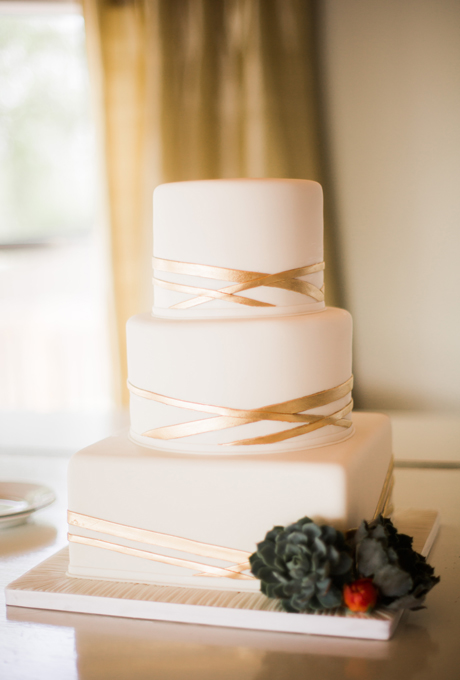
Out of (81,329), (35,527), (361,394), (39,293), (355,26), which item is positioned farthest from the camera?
(39,293)

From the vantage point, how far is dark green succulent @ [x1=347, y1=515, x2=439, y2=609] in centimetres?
72

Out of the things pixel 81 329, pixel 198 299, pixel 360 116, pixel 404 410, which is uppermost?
pixel 360 116

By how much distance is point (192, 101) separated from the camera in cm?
270

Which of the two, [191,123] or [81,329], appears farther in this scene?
[81,329]

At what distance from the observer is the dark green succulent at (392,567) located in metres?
0.72

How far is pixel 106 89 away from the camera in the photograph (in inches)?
110

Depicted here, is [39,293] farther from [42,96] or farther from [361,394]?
[361,394]

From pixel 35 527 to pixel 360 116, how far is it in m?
1.97

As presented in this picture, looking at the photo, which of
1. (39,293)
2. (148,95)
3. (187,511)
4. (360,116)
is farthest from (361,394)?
(187,511)

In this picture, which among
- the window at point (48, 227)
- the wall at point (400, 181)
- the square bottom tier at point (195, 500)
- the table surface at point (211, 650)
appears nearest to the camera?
the table surface at point (211, 650)

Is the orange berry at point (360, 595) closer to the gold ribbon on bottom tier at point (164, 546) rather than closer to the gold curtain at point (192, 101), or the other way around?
the gold ribbon on bottom tier at point (164, 546)

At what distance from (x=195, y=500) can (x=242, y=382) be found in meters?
0.15

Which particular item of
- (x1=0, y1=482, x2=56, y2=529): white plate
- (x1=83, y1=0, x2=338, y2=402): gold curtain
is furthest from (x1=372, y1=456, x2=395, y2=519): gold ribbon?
(x1=83, y1=0, x2=338, y2=402): gold curtain

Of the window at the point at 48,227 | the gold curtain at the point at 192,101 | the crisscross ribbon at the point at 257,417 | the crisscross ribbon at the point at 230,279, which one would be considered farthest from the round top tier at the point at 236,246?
the window at the point at 48,227
